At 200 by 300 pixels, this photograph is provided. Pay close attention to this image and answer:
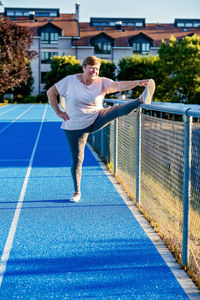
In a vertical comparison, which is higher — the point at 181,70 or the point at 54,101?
the point at 181,70

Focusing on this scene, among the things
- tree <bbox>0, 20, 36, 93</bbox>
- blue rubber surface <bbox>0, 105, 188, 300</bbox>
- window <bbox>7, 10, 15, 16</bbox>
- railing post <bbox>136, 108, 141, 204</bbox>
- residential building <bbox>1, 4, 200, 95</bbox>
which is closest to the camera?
blue rubber surface <bbox>0, 105, 188, 300</bbox>

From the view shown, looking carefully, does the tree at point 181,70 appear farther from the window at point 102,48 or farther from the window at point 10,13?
the window at point 10,13

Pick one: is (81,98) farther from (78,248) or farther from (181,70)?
(181,70)

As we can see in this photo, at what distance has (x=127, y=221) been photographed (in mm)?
6484

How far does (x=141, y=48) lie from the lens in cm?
8119

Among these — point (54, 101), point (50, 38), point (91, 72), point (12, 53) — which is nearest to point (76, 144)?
point (54, 101)

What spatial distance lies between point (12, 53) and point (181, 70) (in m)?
23.3

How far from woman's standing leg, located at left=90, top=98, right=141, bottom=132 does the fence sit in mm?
166

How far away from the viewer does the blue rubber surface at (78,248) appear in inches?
166

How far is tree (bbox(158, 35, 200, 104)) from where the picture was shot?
59188mm

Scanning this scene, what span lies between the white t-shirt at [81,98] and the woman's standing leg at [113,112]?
0.23 ft

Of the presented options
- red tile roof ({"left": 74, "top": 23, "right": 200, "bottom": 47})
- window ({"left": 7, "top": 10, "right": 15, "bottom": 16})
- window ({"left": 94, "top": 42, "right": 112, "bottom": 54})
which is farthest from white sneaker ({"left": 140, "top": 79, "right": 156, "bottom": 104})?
window ({"left": 7, "top": 10, "right": 15, "bottom": 16})

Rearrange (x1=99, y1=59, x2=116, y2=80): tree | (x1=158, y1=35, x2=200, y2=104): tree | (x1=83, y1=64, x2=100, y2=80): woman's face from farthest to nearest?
(x1=99, y1=59, x2=116, y2=80): tree < (x1=158, y1=35, x2=200, y2=104): tree < (x1=83, y1=64, x2=100, y2=80): woman's face

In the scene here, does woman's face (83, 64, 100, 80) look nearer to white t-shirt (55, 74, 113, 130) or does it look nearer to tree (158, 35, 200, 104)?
white t-shirt (55, 74, 113, 130)
